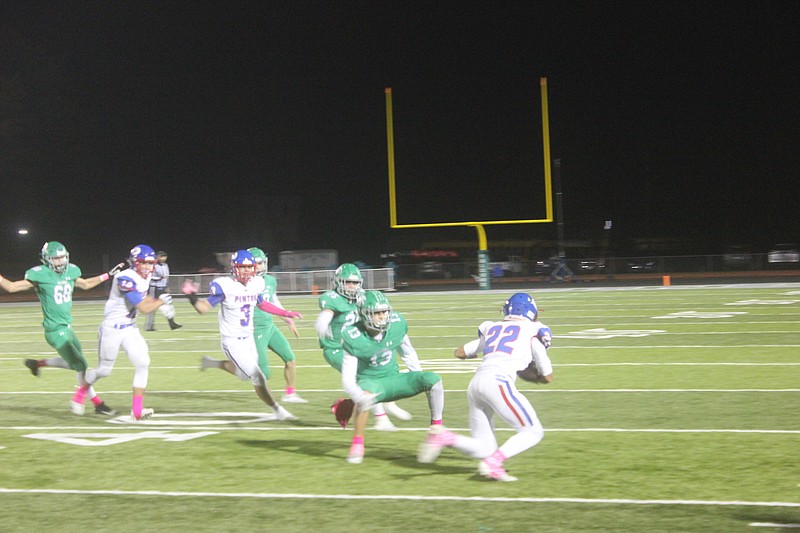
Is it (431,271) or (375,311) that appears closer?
(375,311)

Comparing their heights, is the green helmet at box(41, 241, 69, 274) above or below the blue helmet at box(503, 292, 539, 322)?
above

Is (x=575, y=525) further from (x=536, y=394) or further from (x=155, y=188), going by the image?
(x=155, y=188)

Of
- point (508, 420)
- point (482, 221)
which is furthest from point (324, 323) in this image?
point (482, 221)

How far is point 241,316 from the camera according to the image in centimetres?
909

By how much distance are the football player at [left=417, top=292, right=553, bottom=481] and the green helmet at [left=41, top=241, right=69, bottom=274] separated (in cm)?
463

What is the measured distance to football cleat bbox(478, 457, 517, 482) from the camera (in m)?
6.43

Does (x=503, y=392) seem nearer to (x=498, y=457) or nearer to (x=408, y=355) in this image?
(x=498, y=457)

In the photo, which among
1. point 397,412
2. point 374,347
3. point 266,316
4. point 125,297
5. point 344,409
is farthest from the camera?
point 266,316

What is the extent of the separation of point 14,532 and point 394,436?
325 cm

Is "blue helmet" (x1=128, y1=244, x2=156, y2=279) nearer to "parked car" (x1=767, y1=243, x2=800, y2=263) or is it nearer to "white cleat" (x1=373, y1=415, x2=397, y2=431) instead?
"white cleat" (x1=373, y1=415, x2=397, y2=431)

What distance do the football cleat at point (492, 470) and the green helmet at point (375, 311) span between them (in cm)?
131

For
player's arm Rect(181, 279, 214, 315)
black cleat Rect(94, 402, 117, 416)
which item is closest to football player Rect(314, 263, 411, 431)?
player's arm Rect(181, 279, 214, 315)

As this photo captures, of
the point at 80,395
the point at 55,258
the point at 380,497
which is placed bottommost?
the point at 380,497

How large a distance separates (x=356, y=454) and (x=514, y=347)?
1.32 m
